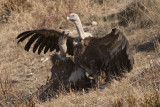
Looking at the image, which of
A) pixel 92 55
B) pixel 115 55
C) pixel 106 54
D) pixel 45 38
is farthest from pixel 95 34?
pixel 115 55

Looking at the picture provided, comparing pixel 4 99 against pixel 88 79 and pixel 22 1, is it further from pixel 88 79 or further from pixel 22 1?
pixel 22 1

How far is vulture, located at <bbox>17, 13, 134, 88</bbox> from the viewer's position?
564cm

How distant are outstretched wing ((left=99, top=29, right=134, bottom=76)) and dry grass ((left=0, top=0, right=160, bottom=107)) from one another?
23 centimetres

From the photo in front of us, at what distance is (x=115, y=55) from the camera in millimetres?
5844

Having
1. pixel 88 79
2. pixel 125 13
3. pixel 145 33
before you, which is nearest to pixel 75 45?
pixel 88 79

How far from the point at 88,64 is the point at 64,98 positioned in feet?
4.02

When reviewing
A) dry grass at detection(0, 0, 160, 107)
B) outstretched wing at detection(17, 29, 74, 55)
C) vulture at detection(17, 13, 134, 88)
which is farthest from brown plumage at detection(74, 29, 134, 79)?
outstretched wing at detection(17, 29, 74, 55)

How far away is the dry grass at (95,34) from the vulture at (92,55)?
0.33 metres

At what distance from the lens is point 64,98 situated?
17.7 feet

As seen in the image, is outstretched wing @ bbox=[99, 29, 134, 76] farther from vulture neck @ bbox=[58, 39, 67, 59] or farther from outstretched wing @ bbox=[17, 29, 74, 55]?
outstretched wing @ bbox=[17, 29, 74, 55]

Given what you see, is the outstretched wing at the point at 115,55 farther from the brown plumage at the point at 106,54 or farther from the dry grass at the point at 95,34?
the dry grass at the point at 95,34

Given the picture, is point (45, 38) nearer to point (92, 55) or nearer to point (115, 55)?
point (92, 55)

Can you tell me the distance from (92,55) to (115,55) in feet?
1.98

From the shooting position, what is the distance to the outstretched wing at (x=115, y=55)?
5.43 meters
